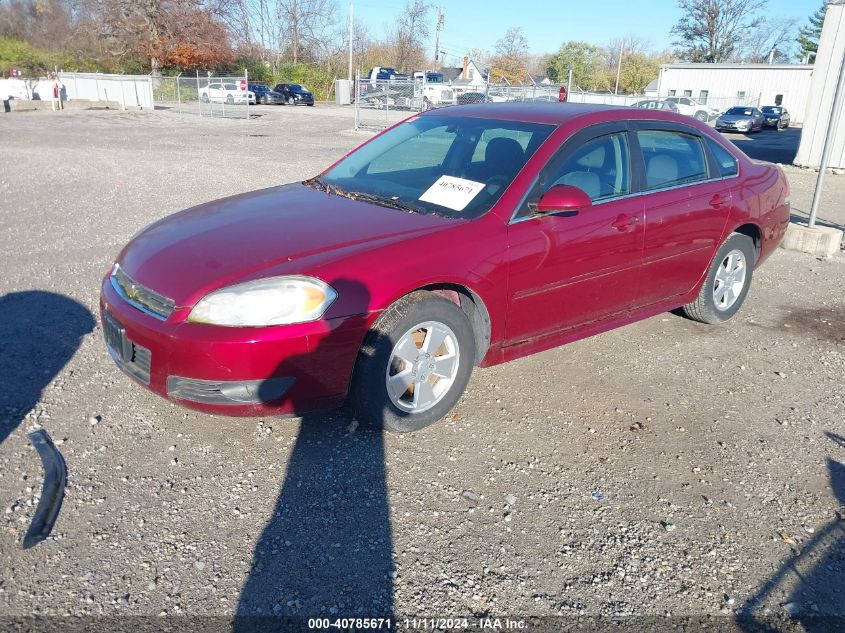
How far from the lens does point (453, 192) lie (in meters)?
3.98

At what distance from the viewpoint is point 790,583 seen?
8.96ft

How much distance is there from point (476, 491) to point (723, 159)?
346 cm

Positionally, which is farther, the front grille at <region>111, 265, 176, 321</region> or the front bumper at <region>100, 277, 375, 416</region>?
the front grille at <region>111, 265, 176, 321</region>

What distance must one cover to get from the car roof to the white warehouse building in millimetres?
45436

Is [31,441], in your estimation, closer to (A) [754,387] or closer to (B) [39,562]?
(B) [39,562]

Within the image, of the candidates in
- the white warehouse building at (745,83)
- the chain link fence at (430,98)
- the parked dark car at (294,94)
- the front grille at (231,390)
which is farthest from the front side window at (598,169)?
the white warehouse building at (745,83)

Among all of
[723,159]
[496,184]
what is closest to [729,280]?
[723,159]

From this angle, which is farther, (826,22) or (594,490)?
(826,22)

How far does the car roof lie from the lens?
4348 mm

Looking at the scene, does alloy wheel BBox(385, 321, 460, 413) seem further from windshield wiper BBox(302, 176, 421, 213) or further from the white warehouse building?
the white warehouse building

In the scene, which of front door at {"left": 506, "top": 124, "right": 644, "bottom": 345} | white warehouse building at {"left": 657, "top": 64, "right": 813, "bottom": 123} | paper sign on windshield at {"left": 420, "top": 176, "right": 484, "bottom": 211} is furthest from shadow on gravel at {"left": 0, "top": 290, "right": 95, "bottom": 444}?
white warehouse building at {"left": 657, "top": 64, "right": 813, "bottom": 123}

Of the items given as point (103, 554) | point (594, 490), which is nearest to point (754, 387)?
point (594, 490)

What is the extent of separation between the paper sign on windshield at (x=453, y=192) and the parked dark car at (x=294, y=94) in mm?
43472

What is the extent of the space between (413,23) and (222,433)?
81.8 m
